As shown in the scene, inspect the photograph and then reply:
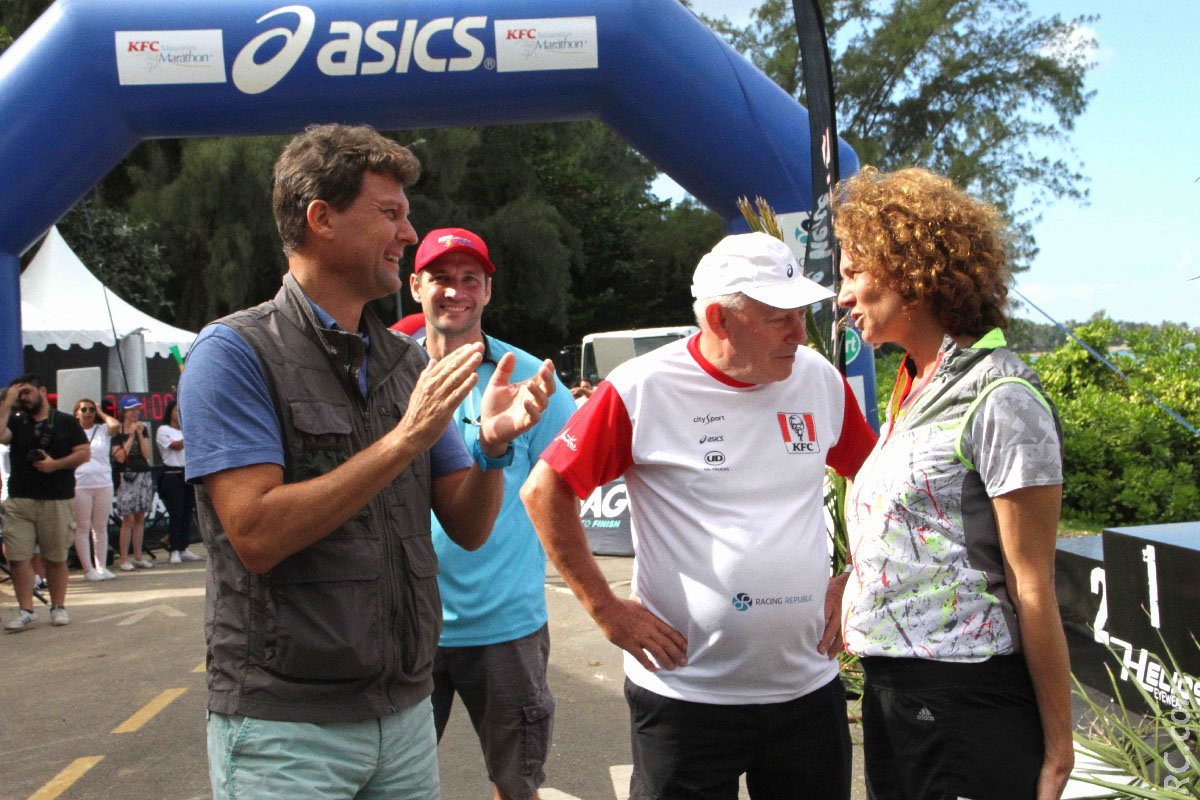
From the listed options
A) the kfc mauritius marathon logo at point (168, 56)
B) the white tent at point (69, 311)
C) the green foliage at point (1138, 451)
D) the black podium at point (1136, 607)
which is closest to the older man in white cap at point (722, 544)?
the black podium at point (1136, 607)

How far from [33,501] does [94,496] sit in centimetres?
195

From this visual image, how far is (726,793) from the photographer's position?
2.21 meters

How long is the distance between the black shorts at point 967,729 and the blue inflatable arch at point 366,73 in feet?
17.2

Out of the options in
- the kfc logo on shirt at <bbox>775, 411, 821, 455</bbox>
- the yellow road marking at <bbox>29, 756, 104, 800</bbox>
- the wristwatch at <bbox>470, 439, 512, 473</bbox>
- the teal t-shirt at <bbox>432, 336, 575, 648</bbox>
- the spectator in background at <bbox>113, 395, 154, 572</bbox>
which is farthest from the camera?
the spectator in background at <bbox>113, 395, 154, 572</bbox>

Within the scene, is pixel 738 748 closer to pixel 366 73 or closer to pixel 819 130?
pixel 819 130

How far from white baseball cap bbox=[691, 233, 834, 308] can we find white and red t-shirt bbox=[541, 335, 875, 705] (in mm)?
187

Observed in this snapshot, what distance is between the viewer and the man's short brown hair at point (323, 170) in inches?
76.5

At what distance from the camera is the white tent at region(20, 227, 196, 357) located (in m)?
13.6

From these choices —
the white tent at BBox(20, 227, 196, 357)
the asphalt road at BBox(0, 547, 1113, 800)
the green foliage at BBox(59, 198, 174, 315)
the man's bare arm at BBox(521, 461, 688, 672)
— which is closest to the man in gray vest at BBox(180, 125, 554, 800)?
the man's bare arm at BBox(521, 461, 688, 672)

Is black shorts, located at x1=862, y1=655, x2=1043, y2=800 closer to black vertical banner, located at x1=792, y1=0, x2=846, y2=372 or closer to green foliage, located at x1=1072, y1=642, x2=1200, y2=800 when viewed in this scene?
green foliage, located at x1=1072, y1=642, x2=1200, y2=800

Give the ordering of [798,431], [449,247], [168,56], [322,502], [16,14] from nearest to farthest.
A: [322,502] → [798,431] → [449,247] → [168,56] → [16,14]

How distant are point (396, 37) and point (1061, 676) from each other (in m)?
6.06

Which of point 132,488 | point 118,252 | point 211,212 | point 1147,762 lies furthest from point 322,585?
point 211,212

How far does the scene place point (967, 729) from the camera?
189 cm
